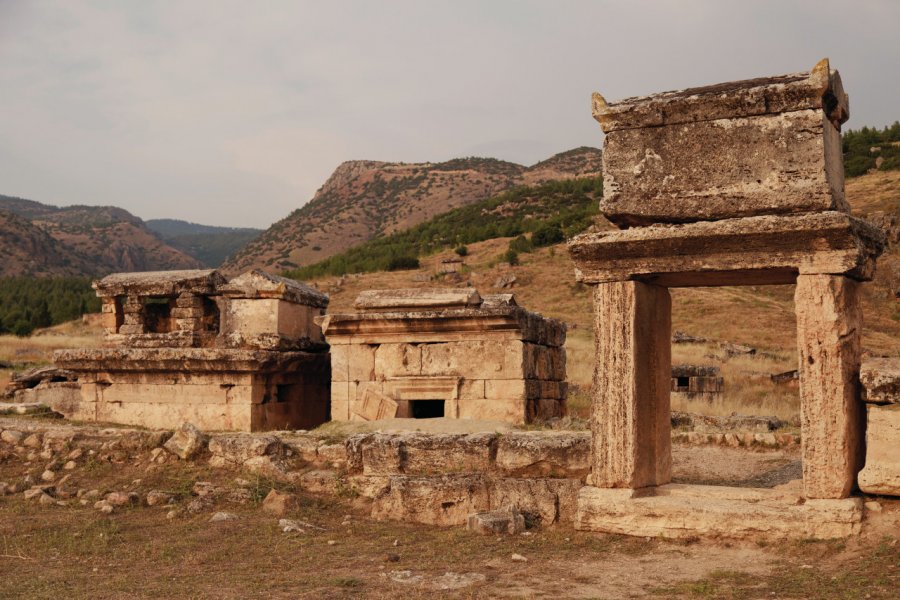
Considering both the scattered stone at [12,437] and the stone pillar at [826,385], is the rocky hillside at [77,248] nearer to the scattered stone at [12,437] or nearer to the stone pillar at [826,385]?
the scattered stone at [12,437]

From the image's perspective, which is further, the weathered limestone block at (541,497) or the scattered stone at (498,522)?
the weathered limestone block at (541,497)

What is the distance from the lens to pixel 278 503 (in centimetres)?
789

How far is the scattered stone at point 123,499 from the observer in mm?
8172

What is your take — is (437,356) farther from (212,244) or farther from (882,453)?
(212,244)

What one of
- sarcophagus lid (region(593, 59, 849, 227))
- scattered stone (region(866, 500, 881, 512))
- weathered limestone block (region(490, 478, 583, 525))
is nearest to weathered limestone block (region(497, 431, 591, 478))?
weathered limestone block (region(490, 478, 583, 525))

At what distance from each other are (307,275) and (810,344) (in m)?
36.3

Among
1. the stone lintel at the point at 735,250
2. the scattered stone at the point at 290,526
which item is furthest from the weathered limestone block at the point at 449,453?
the stone lintel at the point at 735,250

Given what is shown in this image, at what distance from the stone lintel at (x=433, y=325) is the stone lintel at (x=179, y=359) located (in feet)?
2.78

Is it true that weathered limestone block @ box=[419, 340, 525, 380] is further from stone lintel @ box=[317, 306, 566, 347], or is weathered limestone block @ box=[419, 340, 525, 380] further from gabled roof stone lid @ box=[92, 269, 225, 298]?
gabled roof stone lid @ box=[92, 269, 225, 298]

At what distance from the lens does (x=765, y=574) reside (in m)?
5.53

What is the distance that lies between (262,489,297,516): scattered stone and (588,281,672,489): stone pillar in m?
2.63

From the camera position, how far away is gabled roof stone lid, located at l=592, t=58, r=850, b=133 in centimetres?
629

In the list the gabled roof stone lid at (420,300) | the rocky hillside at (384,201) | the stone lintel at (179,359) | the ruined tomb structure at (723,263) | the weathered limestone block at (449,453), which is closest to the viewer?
the ruined tomb structure at (723,263)

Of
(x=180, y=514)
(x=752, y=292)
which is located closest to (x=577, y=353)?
(x=752, y=292)
